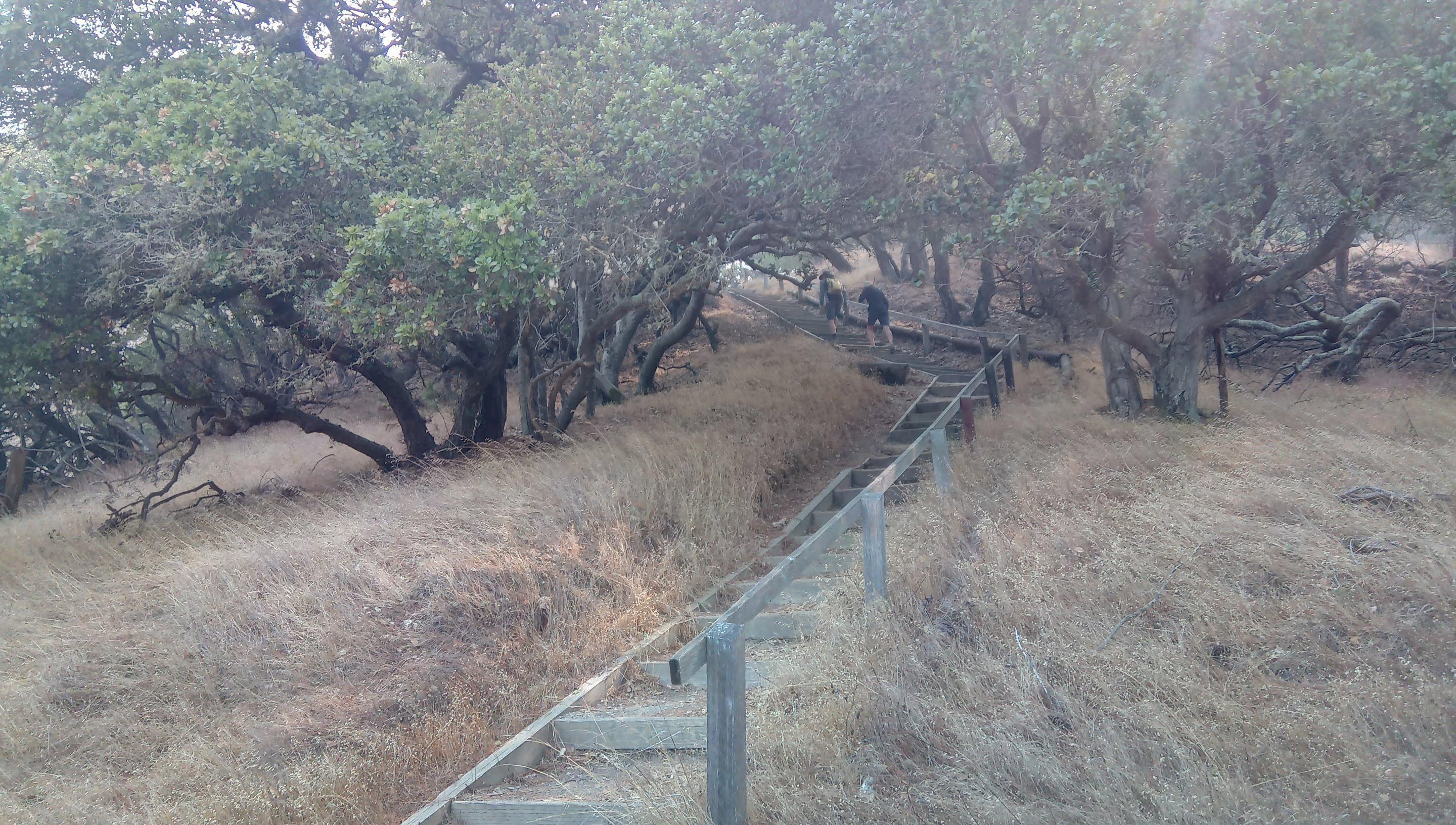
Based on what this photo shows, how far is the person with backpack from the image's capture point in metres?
24.4

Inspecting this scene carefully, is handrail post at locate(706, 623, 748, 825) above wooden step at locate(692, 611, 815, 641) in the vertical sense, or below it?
above

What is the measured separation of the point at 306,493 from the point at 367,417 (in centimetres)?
1091

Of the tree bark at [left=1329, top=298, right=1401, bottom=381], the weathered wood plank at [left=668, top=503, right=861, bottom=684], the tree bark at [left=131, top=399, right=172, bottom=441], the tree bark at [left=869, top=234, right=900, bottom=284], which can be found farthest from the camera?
the tree bark at [left=869, top=234, right=900, bottom=284]

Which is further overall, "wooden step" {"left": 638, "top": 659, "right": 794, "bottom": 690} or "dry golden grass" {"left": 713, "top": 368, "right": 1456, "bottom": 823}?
"wooden step" {"left": 638, "top": 659, "right": 794, "bottom": 690}

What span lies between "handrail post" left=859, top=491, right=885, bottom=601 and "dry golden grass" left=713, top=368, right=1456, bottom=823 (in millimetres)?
160

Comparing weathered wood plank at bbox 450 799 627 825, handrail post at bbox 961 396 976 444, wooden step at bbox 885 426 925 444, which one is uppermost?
handrail post at bbox 961 396 976 444

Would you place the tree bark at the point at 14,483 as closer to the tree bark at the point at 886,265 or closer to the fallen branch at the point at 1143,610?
the fallen branch at the point at 1143,610

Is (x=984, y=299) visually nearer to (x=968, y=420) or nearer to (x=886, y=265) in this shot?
(x=886, y=265)

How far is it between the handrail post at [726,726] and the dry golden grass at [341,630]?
2581 millimetres

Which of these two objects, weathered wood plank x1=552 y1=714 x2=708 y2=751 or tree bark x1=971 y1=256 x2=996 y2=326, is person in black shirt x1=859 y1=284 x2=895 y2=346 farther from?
weathered wood plank x1=552 y1=714 x2=708 y2=751

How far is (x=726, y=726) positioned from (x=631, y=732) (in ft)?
7.21

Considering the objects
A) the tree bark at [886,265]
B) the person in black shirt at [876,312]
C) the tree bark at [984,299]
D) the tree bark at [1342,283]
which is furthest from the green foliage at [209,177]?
the tree bark at [886,265]

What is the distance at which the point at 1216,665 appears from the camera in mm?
4137

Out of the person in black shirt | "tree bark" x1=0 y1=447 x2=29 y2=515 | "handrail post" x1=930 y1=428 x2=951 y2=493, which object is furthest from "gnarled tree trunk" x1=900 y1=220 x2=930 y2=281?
"tree bark" x1=0 y1=447 x2=29 y2=515
